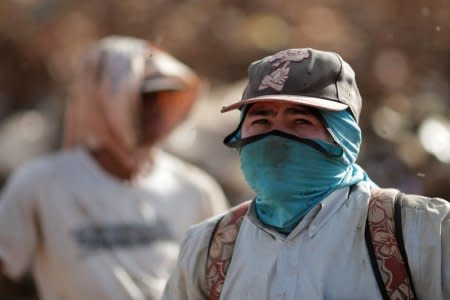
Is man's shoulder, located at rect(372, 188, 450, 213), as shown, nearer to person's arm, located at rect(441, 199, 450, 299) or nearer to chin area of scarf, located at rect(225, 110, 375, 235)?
person's arm, located at rect(441, 199, 450, 299)

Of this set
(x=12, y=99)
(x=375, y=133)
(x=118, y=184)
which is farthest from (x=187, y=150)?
(x=118, y=184)

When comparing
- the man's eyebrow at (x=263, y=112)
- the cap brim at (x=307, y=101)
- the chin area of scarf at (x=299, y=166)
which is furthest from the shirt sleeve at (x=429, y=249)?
the man's eyebrow at (x=263, y=112)

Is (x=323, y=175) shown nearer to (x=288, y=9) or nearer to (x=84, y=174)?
(x=84, y=174)

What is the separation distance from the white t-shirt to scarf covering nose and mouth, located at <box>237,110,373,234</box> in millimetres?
3219

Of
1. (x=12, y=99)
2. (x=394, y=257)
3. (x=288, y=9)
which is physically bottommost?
(x=12, y=99)

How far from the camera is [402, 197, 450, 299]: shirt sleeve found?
194 inches

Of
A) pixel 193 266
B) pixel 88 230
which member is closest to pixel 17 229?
pixel 88 230

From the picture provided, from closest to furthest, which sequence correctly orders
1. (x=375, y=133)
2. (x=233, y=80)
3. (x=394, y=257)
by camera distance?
(x=394, y=257)
(x=375, y=133)
(x=233, y=80)

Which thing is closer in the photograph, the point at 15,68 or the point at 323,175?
the point at 323,175

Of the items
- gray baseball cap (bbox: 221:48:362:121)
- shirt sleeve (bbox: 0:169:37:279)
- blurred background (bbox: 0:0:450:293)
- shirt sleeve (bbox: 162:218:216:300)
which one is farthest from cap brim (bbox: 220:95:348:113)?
blurred background (bbox: 0:0:450:293)

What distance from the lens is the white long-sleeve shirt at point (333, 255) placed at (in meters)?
4.95

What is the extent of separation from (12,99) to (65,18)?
1101mm

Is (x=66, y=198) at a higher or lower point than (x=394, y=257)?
lower

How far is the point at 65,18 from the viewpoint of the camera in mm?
16891
